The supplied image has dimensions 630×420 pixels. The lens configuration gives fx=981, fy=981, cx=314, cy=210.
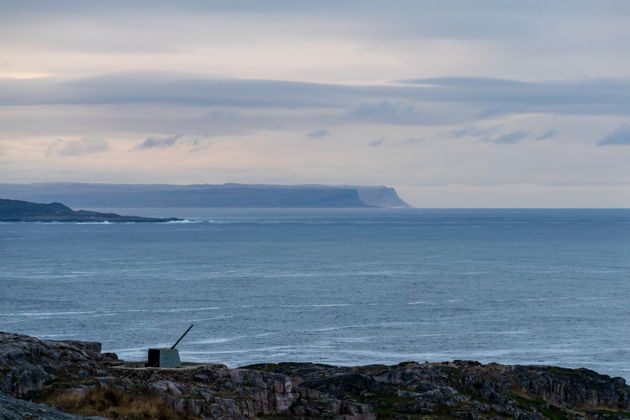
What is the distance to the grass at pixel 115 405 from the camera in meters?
34.5

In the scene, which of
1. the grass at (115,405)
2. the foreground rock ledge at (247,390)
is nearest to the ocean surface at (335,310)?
the foreground rock ledge at (247,390)

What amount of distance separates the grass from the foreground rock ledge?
0.04 metres

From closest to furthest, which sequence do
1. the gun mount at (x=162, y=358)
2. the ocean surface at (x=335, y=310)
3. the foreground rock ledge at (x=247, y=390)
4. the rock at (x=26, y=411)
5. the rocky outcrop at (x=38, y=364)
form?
the rock at (x=26, y=411) < the foreground rock ledge at (x=247, y=390) < the rocky outcrop at (x=38, y=364) < the gun mount at (x=162, y=358) < the ocean surface at (x=335, y=310)

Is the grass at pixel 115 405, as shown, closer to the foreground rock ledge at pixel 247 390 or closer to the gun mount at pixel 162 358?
the foreground rock ledge at pixel 247 390

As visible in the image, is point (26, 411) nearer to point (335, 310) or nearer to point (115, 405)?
point (115, 405)

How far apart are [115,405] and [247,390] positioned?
573cm

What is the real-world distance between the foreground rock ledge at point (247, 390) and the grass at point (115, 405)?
0.12 ft

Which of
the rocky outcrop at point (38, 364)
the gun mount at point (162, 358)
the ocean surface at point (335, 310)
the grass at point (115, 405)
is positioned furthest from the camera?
the ocean surface at point (335, 310)

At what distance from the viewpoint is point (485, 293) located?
13325 centimetres

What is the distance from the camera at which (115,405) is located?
35.3m

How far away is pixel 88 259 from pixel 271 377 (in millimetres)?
161042

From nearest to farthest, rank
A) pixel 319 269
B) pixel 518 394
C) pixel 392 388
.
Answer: pixel 392 388
pixel 518 394
pixel 319 269

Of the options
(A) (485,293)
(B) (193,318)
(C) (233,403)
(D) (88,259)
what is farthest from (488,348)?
(D) (88,259)

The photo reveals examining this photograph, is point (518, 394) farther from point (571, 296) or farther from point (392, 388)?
point (571, 296)
